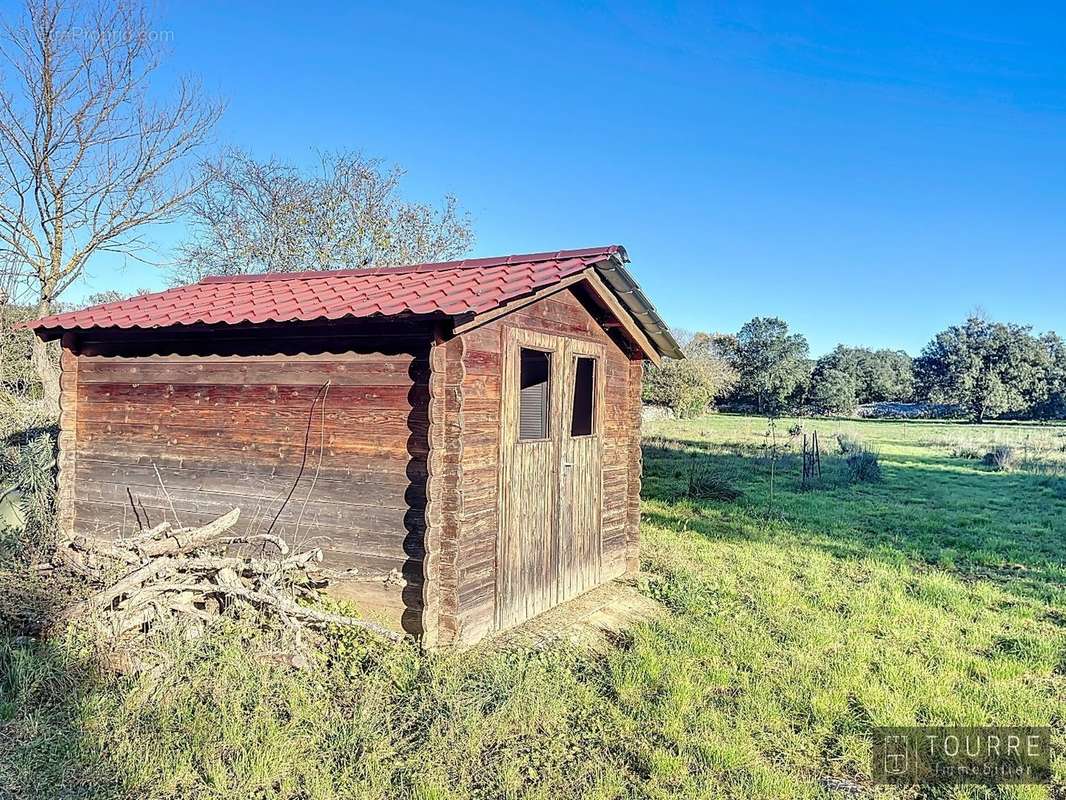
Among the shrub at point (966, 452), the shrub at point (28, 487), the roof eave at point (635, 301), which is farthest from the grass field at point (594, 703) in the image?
the shrub at point (966, 452)

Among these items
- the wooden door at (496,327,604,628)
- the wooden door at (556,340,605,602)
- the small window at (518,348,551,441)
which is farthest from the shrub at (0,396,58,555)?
the wooden door at (556,340,605,602)

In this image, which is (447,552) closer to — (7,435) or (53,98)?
(7,435)

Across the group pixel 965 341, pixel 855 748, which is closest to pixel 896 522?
pixel 855 748

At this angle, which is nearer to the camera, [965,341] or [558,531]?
[558,531]

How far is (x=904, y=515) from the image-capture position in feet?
40.7

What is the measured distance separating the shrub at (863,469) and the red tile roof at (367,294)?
11485mm

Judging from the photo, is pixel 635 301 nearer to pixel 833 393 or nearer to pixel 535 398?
pixel 535 398

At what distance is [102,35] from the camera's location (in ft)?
43.7

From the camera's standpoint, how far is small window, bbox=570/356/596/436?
741 centimetres

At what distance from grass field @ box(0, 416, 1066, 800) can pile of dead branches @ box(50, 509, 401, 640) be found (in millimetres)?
231

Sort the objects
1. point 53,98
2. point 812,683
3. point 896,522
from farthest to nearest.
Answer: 1. point 53,98
2. point 896,522
3. point 812,683

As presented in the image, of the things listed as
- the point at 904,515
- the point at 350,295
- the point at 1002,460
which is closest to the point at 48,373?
the point at 350,295

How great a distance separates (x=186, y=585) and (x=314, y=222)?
62.0ft

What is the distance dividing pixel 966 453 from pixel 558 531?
21083 millimetres
